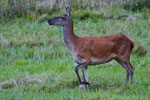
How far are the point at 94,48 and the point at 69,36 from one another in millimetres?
662

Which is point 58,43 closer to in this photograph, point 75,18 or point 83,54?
point 75,18

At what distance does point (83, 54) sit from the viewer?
9.34m

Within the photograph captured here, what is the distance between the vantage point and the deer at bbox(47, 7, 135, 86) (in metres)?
9.36

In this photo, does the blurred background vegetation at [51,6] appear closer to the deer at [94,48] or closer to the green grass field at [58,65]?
the green grass field at [58,65]

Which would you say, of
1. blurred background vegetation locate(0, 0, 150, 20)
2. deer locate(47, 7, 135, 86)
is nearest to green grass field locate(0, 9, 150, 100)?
deer locate(47, 7, 135, 86)

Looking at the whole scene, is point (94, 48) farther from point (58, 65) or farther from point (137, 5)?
point (137, 5)

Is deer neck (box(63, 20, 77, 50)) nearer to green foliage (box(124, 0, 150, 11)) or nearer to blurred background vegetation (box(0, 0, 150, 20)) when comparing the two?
blurred background vegetation (box(0, 0, 150, 20))

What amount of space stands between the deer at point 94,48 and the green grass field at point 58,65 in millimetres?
408

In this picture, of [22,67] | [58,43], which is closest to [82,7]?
[58,43]

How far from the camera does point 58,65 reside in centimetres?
1141

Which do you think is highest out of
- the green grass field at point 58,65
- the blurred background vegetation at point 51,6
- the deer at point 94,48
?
the deer at point 94,48

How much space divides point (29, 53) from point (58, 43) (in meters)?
1.32

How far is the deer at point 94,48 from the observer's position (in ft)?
30.7

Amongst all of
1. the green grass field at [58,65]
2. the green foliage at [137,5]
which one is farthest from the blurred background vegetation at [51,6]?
the green grass field at [58,65]
